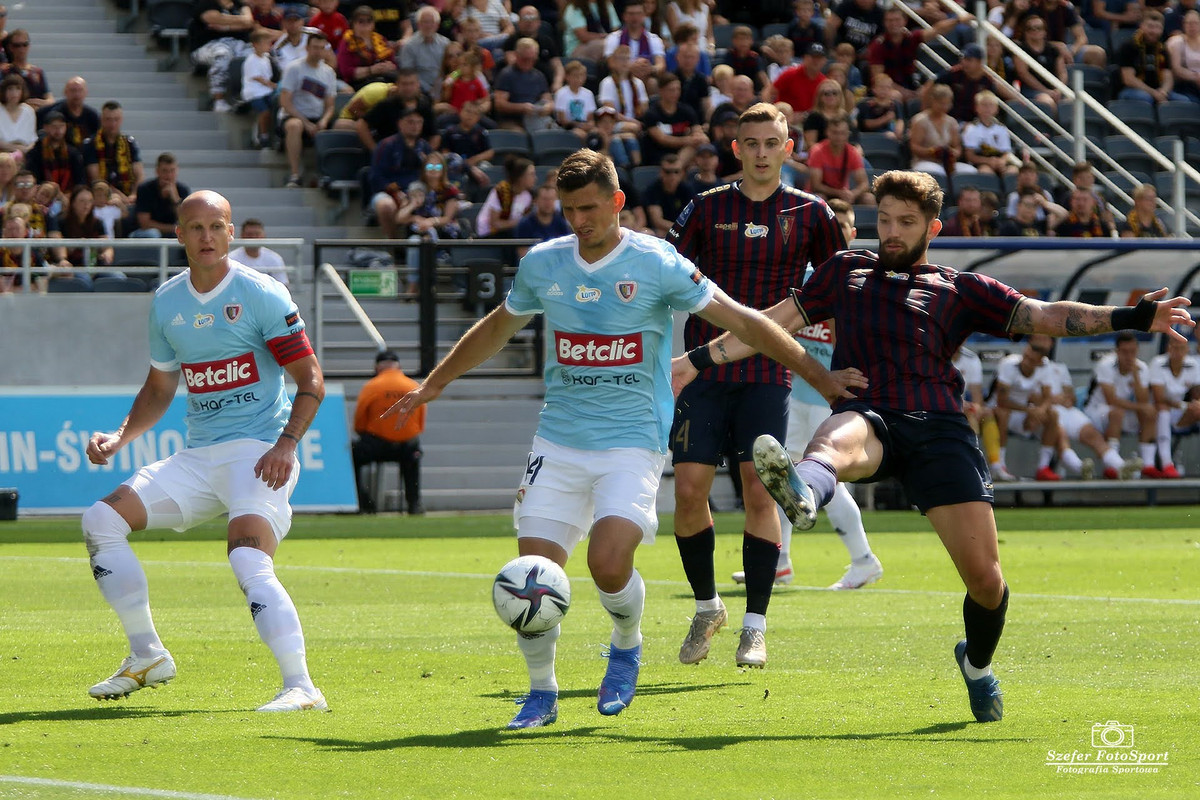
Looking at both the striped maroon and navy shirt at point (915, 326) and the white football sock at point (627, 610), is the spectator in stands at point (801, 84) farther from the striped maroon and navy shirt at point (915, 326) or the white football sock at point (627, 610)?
the white football sock at point (627, 610)

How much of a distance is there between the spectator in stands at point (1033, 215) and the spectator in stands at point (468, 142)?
248 inches

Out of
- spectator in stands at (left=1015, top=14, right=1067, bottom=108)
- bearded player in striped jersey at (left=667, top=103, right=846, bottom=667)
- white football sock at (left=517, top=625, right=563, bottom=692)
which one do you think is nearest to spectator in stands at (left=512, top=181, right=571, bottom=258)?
spectator in stands at (left=1015, top=14, right=1067, bottom=108)

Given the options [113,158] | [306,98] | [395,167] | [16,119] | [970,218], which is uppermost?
[306,98]

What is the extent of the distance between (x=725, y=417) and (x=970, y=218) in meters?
12.8

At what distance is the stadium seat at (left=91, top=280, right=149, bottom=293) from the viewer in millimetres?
19797

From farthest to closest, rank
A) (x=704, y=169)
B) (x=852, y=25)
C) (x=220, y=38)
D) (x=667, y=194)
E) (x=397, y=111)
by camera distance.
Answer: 1. (x=852, y=25)
2. (x=220, y=38)
3. (x=397, y=111)
4. (x=704, y=169)
5. (x=667, y=194)

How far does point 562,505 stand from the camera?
674 centimetres

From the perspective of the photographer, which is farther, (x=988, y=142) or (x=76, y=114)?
(x=988, y=142)

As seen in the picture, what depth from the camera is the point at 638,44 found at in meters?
23.4

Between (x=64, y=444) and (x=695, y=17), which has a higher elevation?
(x=695, y=17)

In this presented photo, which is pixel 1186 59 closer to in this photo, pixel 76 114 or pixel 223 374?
pixel 76 114

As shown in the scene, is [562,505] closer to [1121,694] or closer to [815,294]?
[815,294]

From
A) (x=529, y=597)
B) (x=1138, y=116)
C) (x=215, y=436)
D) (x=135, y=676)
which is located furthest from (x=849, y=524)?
(x=1138, y=116)

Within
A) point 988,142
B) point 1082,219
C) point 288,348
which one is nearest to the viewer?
point 288,348
